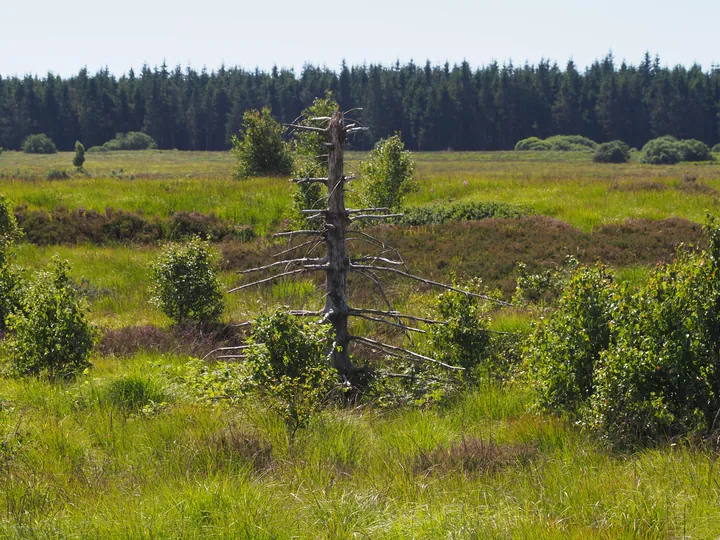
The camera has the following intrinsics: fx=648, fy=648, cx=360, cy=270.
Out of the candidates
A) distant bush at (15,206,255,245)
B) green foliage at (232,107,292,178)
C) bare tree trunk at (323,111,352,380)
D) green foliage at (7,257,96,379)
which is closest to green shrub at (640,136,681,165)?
green foliage at (232,107,292,178)

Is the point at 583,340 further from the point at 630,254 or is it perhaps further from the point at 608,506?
the point at 630,254

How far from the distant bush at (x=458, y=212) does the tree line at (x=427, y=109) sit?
292 feet

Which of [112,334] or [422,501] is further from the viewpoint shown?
[112,334]

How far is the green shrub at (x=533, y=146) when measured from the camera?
101 meters

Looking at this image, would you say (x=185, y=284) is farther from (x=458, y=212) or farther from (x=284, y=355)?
(x=458, y=212)

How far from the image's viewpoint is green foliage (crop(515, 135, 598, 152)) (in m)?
101

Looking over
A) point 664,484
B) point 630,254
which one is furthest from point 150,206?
point 664,484

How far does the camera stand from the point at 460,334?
28.9 ft

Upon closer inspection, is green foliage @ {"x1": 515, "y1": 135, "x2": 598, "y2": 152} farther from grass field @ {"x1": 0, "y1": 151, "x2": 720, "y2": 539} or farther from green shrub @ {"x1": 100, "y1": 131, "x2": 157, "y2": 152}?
grass field @ {"x1": 0, "y1": 151, "x2": 720, "y2": 539}

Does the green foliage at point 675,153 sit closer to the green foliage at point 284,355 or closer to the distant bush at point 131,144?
the distant bush at point 131,144

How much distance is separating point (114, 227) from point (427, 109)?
98253 mm

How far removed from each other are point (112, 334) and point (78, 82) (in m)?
138

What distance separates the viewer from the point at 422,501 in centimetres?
396

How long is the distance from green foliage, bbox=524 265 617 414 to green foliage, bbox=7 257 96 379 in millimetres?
5850
